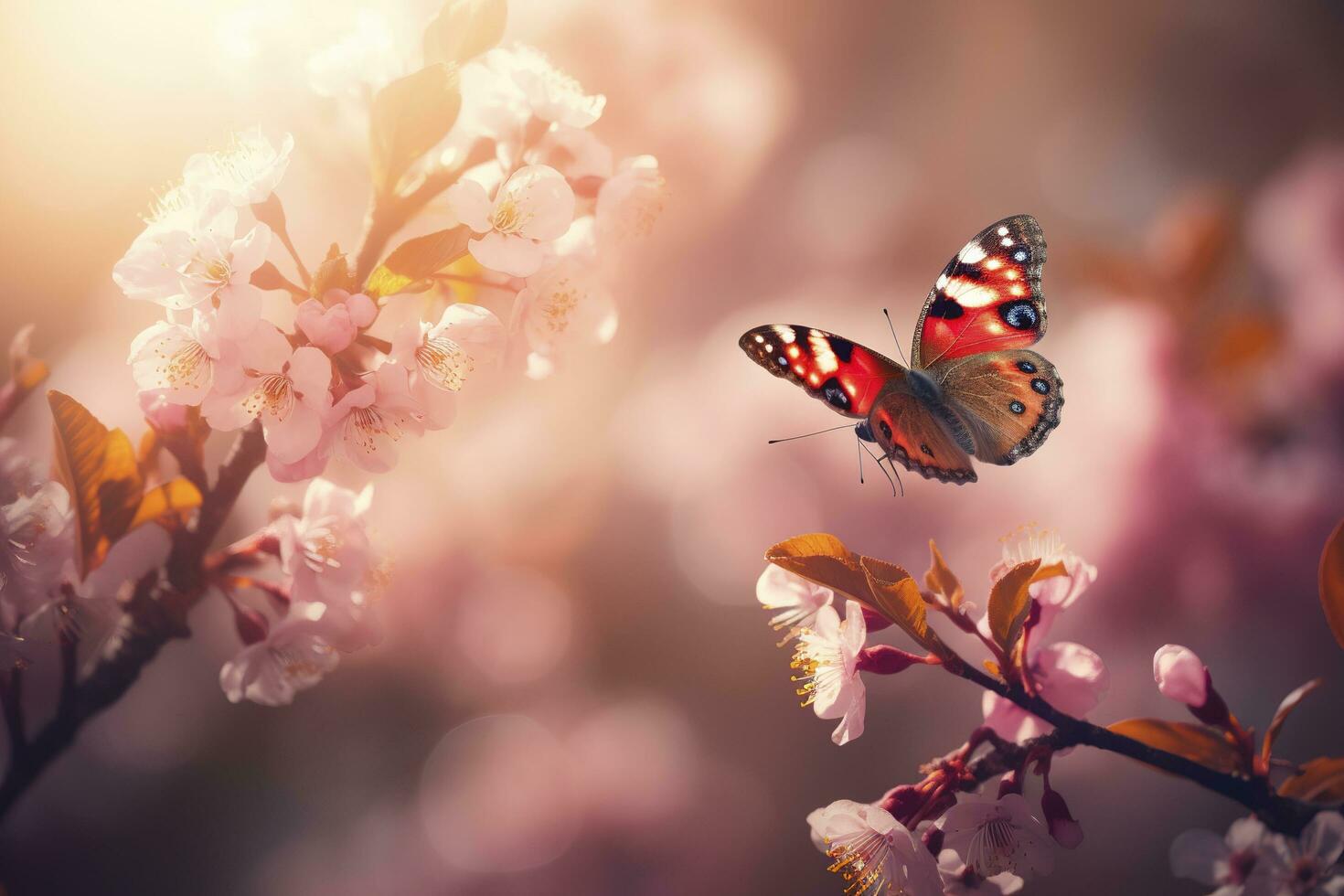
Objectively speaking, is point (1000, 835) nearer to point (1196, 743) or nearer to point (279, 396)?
point (1196, 743)

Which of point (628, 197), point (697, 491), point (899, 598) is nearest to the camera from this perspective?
point (899, 598)

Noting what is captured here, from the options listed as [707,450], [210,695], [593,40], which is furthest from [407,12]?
[210,695]

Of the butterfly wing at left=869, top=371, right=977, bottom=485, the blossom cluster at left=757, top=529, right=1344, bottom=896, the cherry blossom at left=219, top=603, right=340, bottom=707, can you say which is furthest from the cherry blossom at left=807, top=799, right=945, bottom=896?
the cherry blossom at left=219, top=603, right=340, bottom=707

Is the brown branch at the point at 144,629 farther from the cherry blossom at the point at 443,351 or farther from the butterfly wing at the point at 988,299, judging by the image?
the butterfly wing at the point at 988,299

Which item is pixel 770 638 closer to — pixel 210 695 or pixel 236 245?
pixel 210 695

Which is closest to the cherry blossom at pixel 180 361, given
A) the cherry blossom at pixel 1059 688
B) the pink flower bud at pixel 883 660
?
the pink flower bud at pixel 883 660

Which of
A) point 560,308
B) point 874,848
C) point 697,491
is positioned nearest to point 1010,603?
point 874,848
